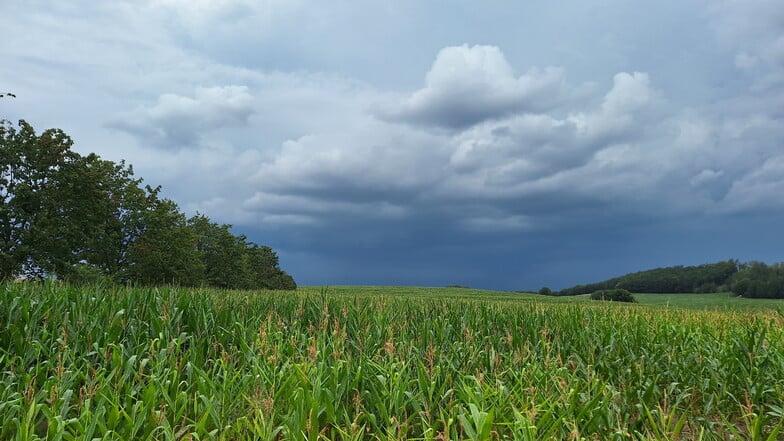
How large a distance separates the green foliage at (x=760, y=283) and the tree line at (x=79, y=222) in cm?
5987

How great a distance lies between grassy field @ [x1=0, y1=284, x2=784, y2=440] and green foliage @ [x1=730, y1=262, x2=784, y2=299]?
178ft

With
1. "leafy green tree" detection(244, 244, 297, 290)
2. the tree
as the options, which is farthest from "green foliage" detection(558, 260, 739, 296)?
the tree

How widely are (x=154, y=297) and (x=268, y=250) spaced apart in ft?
221

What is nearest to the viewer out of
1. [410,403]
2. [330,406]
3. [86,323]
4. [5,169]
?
[330,406]

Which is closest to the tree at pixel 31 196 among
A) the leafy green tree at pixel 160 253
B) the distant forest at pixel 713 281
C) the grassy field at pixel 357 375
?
the leafy green tree at pixel 160 253

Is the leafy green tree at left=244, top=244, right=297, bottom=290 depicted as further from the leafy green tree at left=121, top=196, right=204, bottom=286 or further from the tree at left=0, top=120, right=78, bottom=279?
the tree at left=0, top=120, right=78, bottom=279

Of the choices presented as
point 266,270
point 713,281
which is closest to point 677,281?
point 713,281

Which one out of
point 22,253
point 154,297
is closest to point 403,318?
point 154,297

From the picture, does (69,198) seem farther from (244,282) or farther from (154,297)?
(154,297)

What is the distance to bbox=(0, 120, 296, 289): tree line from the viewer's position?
1253 inches

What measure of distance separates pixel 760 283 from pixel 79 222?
2669 inches

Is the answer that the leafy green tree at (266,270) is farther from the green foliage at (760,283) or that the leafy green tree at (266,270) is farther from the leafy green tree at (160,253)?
the green foliage at (760,283)

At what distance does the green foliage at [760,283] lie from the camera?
5412 cm

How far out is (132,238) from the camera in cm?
4178
